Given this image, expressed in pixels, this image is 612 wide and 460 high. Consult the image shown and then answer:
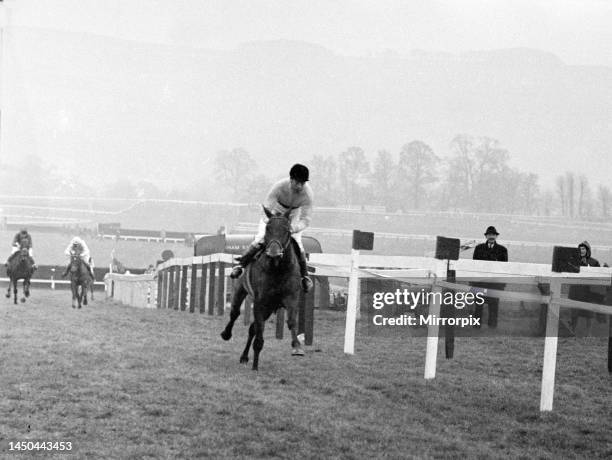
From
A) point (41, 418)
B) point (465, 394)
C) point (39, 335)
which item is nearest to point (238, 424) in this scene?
point (41, 418)

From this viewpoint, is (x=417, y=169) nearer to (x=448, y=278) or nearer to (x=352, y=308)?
(x=352, y=308)

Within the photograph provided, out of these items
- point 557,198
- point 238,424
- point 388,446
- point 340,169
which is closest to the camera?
point 388,446

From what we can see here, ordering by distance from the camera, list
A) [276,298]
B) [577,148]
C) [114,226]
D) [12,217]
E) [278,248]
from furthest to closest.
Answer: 1. [577,148]
2. [12,217]
3. [114,226]
4. [276,298]
5. [278,248]

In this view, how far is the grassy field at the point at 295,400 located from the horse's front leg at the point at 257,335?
215 millimetres

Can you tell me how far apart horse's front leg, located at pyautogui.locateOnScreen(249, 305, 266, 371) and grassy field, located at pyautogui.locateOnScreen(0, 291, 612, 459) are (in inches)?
8.5

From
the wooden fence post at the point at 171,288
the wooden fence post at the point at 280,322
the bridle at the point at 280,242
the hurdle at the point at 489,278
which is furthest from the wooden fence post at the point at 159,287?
the bridle at the point at 280,242

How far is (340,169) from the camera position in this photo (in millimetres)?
137375

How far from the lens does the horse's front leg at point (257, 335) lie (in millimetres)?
11172

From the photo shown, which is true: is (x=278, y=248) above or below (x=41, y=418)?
above

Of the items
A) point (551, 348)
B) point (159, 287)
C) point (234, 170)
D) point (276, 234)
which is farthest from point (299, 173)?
point (234, 170)

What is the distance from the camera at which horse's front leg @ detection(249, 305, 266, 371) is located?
36.7 ft

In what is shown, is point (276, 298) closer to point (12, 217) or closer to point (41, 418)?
point (41, 418)

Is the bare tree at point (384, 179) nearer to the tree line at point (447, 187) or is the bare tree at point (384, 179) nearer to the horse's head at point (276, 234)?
the tree line at point (447, 187)

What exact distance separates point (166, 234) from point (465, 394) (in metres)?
76.8
